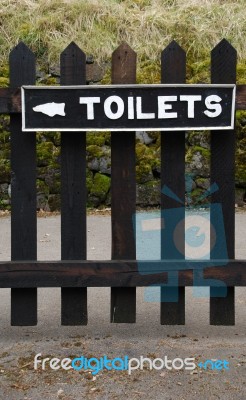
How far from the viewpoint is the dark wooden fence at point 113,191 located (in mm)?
3484

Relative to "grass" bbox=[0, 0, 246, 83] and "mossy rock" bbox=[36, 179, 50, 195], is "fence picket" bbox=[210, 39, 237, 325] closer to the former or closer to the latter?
"mossy rock" bbox=[36, 179, 50, 195]

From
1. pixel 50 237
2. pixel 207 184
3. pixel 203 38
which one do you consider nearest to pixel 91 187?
pixel 207 184

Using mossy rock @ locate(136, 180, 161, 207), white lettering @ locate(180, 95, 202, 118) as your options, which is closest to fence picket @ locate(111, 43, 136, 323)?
white lettering @ locate(180, 95, 202, 118)

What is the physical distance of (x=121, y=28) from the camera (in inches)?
457

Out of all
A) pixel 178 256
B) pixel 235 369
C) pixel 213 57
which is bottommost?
pixel 235 369

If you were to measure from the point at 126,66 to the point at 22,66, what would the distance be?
0.63 metres

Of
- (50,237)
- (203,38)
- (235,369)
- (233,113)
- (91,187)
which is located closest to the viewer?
(235,369)

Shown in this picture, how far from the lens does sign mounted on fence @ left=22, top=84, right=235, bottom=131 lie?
3410 millimetres

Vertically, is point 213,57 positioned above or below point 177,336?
above

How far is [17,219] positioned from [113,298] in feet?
2.58

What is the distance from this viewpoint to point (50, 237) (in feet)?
23.8

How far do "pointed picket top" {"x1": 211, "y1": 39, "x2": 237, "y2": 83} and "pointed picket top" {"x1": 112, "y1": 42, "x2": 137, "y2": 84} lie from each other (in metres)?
0.49

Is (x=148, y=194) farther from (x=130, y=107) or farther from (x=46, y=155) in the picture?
(x=130, y=107)

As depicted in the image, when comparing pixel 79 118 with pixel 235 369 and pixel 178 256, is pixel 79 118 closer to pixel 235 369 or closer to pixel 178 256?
pixel 178 256
